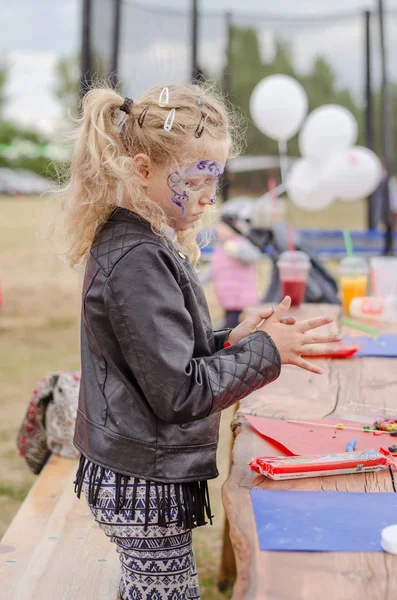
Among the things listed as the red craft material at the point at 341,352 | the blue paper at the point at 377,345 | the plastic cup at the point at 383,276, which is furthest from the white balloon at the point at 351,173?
the red craft material at the point at 341,352

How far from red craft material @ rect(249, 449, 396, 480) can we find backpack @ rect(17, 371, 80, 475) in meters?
1.67

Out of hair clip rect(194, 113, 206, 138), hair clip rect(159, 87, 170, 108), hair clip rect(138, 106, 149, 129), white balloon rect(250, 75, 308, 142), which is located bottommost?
white balloon rect(250, 75, 308, 142)

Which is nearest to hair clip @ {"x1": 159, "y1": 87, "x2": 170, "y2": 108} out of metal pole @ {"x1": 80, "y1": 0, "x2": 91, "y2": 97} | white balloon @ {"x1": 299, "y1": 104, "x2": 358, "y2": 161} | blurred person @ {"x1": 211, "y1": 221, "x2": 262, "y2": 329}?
blurred person @ {"x1": 211, "y1": 221, "x2": 262, "y2": 329}

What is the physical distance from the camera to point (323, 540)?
137cm

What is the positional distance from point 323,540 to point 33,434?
2209 millimetres

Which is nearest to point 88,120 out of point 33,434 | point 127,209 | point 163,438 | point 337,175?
point 127,209

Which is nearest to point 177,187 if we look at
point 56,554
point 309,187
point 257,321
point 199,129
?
point 199,129

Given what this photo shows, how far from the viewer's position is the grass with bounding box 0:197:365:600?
11.5 feet

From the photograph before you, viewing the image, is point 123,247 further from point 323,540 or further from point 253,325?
point 323,540

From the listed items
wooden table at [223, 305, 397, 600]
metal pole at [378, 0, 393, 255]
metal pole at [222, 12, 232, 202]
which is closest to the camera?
wooden table at [223, 305, 397, 600]

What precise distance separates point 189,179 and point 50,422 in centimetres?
180

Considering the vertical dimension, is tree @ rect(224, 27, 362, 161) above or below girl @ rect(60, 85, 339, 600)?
above

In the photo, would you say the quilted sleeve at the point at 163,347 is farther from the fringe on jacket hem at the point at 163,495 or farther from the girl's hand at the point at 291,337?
the fringe on jacket hem at the point at 163,495

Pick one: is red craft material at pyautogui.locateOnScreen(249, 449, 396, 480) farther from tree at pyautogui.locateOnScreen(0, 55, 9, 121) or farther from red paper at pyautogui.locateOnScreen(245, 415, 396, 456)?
tree at pyautogui.locateOnScreen(0, 55, 9, 121)
